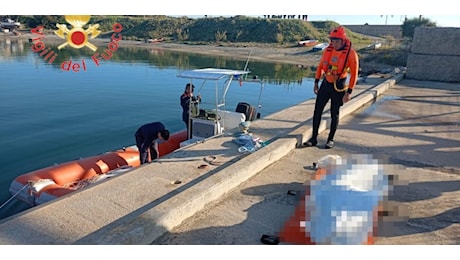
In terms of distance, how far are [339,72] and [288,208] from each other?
2.18 meters

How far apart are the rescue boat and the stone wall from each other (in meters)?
11.4

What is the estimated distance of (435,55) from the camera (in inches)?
526

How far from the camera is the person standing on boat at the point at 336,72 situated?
4582 millimetres

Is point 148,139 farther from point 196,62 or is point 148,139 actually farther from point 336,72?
point 196,62

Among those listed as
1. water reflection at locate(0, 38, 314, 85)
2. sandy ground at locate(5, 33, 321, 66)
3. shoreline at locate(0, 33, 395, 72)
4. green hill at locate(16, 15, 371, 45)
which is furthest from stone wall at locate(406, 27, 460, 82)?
green hill at locate(16, 15, 371, 45)

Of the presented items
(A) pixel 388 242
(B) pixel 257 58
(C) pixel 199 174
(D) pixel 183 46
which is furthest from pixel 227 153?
(D) pixel 183 46

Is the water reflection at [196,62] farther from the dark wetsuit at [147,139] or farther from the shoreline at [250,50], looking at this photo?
the dark wetsuit at [147,139]

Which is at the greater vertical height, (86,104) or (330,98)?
(330,98)

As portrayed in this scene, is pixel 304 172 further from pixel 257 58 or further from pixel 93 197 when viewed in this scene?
pixel 257 58

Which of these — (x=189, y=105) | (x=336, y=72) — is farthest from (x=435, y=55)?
(x=336, y=72)

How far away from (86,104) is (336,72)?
41.5 feet

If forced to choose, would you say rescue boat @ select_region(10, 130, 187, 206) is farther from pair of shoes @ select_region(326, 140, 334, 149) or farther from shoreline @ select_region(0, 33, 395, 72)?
shoreline @ select_region(0, 33, 395, 72)

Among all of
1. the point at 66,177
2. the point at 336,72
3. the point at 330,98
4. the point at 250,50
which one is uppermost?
the point at 250,50

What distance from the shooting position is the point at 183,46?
145ft
